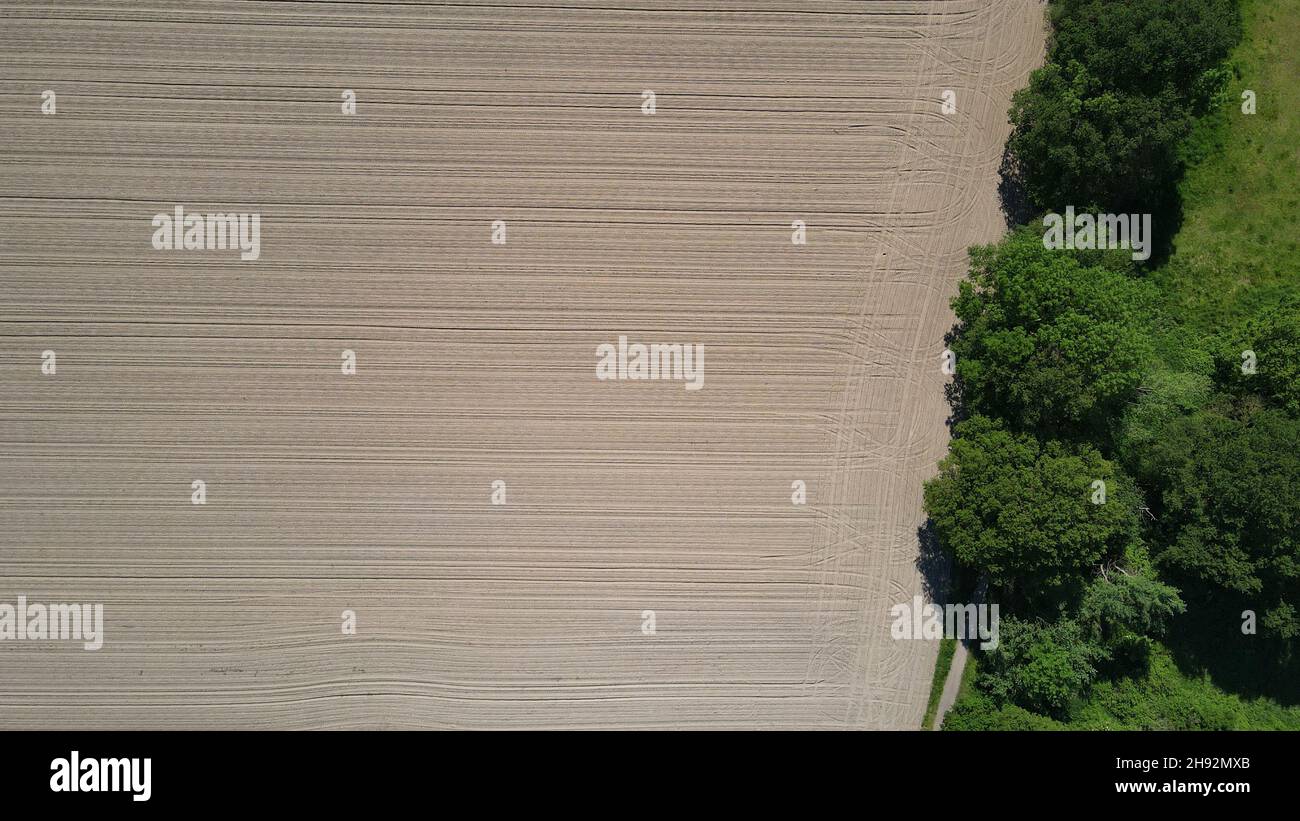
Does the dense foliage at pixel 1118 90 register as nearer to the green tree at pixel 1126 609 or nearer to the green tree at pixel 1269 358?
the green tree at pixel 1269 358

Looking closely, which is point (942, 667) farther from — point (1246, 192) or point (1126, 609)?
point (1246, 192)

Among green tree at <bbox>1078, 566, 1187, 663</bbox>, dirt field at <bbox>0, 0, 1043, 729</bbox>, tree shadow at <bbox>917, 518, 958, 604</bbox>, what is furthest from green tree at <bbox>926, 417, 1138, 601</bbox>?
dirt field at <bbox>0, 0, 1043, 729</bbox>

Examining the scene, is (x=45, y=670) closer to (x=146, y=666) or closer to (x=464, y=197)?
(x=146, y=666)

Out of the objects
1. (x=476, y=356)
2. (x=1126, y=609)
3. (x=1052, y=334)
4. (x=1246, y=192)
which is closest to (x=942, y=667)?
(x=1126, y=609)

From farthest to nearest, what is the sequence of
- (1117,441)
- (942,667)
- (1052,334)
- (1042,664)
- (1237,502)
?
1. (942,667)
2. (1117,441)
3. (1042,664)
4. (1052,334)
5. (1237,502)

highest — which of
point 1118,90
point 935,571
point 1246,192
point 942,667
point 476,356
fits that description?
point 1118,90

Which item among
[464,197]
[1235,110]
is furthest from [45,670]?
[1235,110]
